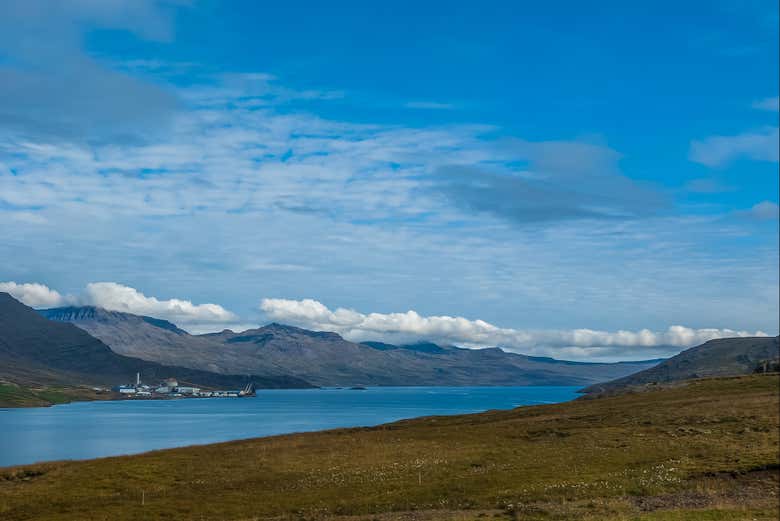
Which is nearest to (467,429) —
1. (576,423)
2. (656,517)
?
(576,423)

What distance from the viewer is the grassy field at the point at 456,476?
4184cm

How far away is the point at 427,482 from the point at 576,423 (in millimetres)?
38163

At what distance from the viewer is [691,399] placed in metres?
98.6

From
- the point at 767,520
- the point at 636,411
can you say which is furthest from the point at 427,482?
the point at 636,411

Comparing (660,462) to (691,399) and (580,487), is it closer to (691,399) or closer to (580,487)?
(580,487)

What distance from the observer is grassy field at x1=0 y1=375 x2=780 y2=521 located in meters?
41.8

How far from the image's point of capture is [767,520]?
32.3 m

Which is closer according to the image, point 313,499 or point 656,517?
point 656,517

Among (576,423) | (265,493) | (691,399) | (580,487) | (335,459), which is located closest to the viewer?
(580,487)

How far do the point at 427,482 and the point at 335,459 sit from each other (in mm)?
14930

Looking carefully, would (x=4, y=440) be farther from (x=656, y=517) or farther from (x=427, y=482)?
(x=656, y=517)

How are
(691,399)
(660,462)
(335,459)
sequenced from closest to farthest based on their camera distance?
(660,462), (335,459), (691,399)

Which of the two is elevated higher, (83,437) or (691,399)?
(691,399)

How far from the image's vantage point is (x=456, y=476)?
176 ft
